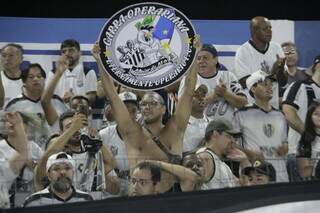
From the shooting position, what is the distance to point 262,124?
589 centimetres

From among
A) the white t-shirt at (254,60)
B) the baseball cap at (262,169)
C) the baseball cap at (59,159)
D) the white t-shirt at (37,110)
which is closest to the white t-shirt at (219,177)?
the baseball cap at (262,169)

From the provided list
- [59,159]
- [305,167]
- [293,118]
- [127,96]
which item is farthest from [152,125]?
[305,167]

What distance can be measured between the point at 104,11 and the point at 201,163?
129 cm

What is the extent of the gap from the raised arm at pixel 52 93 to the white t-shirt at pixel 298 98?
5.40 feet

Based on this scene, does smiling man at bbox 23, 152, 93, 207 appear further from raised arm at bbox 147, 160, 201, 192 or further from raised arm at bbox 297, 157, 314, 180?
raised arm at bbox 297, 157, 314, 180

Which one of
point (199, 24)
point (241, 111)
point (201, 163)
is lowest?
point (201, 163)

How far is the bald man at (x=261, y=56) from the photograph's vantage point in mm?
5805

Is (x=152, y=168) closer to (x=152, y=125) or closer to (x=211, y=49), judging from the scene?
(x=152, y=125)

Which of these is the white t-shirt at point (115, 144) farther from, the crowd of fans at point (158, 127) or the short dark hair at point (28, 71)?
the short dark hair at point (28, 71)

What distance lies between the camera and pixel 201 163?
225 inches

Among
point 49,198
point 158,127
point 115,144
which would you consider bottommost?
point 49,198

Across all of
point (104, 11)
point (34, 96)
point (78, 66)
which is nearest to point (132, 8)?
point (104, 11)

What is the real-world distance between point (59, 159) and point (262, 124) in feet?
4.97

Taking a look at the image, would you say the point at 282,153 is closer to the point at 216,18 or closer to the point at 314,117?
the point at 314,117
